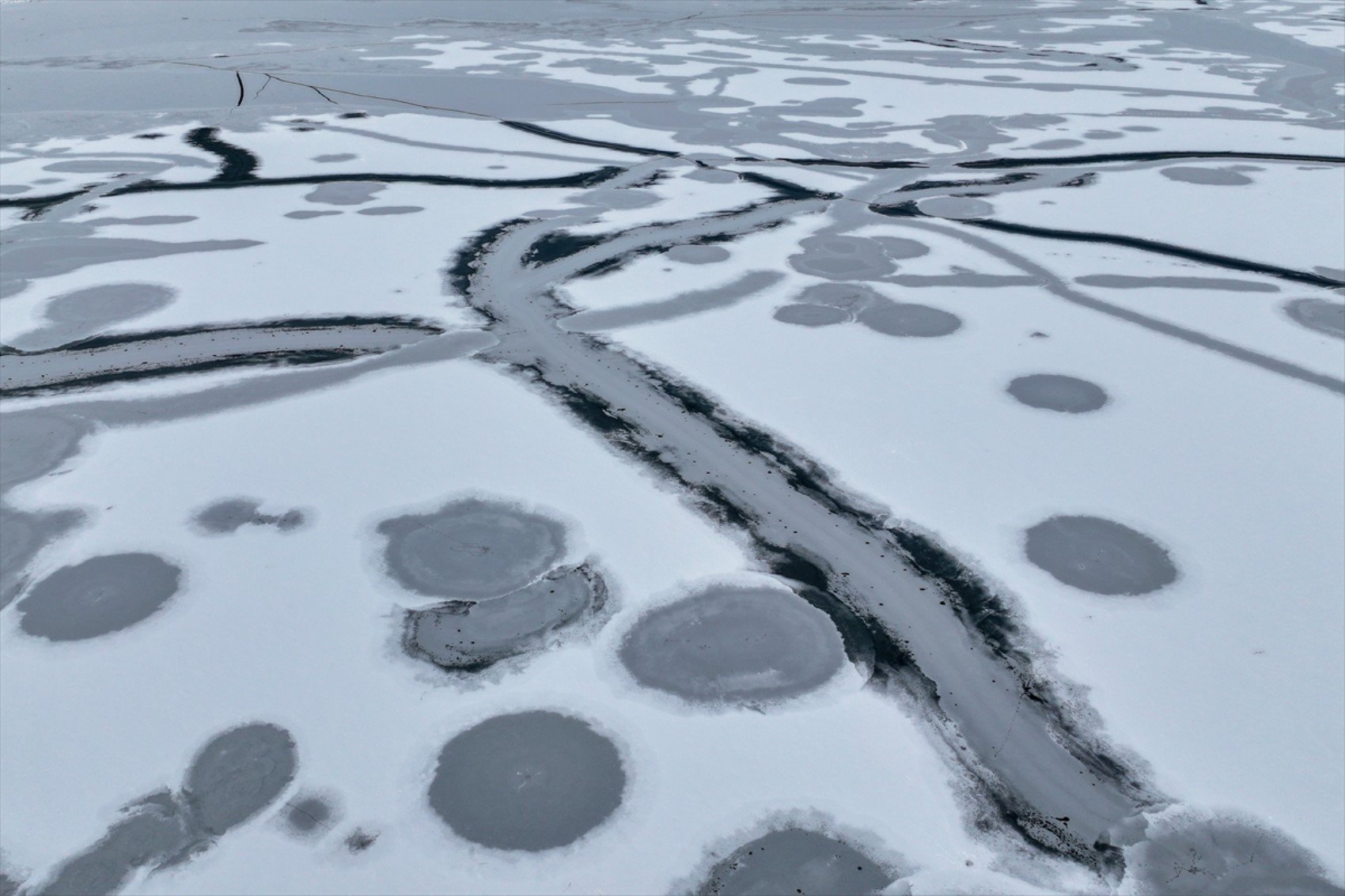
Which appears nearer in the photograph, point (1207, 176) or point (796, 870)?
point (796, 870)

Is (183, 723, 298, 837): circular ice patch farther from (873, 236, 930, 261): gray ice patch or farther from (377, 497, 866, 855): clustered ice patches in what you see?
(873, 236, 930, 261): gray ice patch

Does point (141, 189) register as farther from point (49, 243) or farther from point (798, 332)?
point (798, 332)

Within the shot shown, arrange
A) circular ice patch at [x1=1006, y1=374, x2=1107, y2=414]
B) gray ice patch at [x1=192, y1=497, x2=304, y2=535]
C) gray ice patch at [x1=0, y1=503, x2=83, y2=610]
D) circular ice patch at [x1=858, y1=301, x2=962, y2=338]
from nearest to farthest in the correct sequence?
gray ice patch at [x1=0, y1=503, x2=83, y2=610], gray ice patch at [x1=192, y1=497, x2=304, y2=535], circular ice patch at [x1=1006, y1=374, x2=1107, y2=414], circular ice patch at [x1=858, y1=301, x2=962, y2=338]

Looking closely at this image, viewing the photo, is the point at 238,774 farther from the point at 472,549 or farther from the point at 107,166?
the point at 107,166

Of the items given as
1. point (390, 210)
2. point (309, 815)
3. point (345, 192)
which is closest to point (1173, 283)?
point (390, 210)

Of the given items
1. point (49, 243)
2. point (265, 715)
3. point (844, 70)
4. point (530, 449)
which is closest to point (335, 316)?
point (530, 449)

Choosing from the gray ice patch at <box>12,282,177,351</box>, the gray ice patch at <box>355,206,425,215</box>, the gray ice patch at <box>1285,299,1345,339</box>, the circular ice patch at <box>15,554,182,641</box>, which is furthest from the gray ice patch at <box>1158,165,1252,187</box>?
the circular ice patch at <box>15,554,182,641</box>

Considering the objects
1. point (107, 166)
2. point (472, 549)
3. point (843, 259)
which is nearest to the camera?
point (472, 549)
